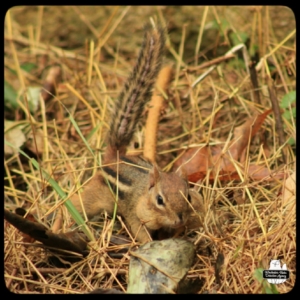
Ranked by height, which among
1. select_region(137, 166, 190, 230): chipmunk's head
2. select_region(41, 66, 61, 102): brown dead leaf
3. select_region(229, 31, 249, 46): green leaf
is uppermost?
select_region(229, 31, 249, 46): green leaf

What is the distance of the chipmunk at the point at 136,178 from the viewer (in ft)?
10.6

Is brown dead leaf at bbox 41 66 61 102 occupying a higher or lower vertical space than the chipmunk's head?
higher

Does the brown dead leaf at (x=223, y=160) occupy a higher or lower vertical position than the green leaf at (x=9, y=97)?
lower

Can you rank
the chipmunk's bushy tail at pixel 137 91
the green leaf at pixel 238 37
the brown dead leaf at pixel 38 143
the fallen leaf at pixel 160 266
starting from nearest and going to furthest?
the fallen leaf at pixel 160 266 → the chipmunk's bushy tail at pixel 137 91 → the brown dead leaf at pixel 38 143 → the green leaf at pixel 238 37

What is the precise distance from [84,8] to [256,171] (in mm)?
2529

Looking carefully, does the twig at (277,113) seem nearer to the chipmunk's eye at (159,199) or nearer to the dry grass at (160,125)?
the dry grass at (160,125)

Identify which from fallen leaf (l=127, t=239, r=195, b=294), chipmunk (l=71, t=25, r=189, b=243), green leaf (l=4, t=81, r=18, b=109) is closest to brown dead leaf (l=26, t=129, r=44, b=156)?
green leaf (l=4, t=81, r=18, b=109)

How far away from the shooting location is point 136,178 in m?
3.51

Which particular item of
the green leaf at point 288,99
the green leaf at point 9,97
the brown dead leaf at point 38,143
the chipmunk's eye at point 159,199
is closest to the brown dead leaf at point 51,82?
the green leaf at point 9,97

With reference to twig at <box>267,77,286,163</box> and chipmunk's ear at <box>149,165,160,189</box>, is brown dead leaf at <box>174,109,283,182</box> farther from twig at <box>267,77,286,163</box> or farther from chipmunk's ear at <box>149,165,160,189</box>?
chipmunk's ear at <box>149,165,160,189</box>

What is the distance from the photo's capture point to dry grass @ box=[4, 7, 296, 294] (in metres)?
3.14

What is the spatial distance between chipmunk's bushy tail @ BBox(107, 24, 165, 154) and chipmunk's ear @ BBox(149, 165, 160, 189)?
0.46 metres

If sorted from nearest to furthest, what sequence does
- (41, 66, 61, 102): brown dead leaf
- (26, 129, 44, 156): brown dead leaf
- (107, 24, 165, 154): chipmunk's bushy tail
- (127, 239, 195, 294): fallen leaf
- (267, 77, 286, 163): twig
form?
(127, 239, 195, 294): fallen leaf
(107, 24, 165, 154): chipmunk's bushy tail
(267, 77, 286, 163): twig
(26, 129, 44, 156): brown dead leaf
(41, 66, 61, 102): brown dead leaf

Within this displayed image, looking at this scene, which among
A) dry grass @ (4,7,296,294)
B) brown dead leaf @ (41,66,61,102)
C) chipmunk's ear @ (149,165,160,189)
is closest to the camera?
dry grass @ (4,7,296,294)
